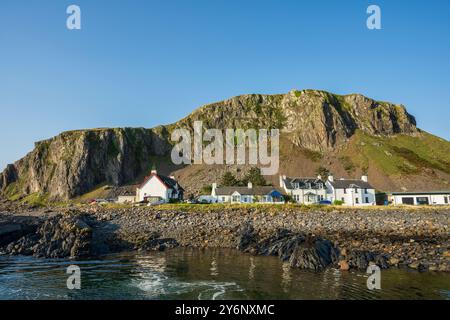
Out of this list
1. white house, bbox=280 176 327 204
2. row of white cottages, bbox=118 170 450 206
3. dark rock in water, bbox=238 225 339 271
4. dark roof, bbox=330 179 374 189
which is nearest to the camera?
dark rock in water, bbox=238 225 339 271

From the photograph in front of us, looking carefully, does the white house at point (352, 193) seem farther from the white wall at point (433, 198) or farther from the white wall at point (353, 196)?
the white wall at point (433, 198)

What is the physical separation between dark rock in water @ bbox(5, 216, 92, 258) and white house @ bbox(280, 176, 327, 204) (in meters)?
68.9

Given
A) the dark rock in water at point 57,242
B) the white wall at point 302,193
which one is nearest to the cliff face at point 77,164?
the white wall at point 302,193

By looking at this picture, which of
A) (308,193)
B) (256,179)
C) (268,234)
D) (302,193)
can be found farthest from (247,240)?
(256,179)

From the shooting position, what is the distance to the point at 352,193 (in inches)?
3556

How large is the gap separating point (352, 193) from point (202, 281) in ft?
249

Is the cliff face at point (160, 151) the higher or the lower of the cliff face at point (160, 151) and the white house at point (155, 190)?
the higher

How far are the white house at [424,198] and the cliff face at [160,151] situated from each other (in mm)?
52194

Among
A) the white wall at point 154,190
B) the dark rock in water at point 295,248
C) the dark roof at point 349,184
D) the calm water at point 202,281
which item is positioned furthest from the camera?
the dark roof at point 349,184

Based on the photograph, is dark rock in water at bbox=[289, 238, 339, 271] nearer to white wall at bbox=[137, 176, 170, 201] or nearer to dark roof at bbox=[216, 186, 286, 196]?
white wall at bbox=[137, 176, 170, 201]

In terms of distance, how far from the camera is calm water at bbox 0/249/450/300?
21.9m

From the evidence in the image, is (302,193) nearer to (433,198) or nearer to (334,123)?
(433,198)

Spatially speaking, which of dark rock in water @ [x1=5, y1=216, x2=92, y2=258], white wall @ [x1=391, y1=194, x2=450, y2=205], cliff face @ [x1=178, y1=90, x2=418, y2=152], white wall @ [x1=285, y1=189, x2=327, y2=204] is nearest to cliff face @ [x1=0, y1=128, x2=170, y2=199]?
cliff face @ [x1=178, y1=90, x2=418, y2=152]

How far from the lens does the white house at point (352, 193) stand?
90375 mm
